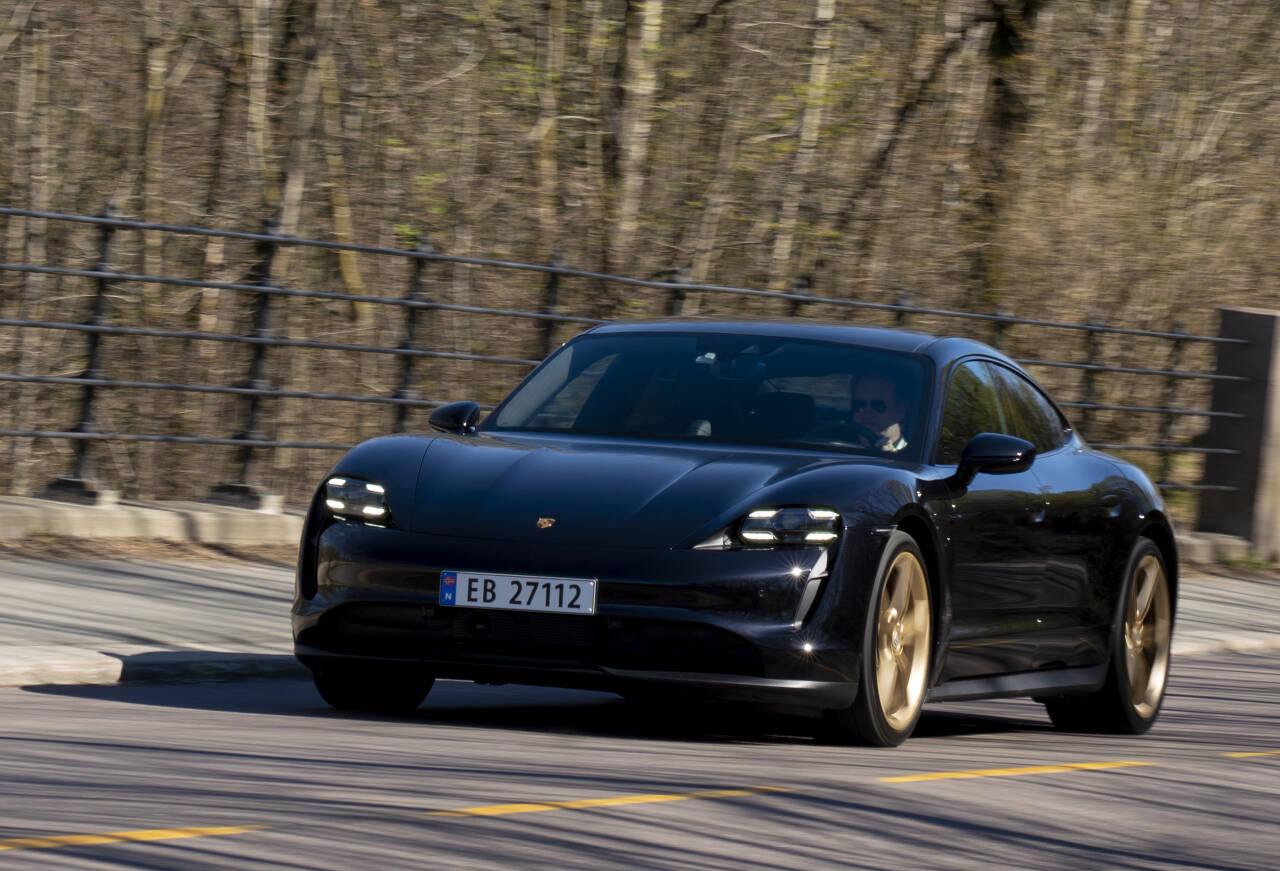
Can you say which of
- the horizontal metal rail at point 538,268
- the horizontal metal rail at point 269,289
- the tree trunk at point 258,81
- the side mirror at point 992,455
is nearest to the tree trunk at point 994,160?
the horizontal metal rail at point 538,268

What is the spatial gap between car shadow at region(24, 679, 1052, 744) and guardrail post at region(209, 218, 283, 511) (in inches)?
167

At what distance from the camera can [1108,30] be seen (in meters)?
26.2

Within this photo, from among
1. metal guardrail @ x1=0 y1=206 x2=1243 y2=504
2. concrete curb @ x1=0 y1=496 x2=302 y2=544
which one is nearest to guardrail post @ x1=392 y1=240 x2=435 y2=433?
metal guardrail @ x1=0 y1=206 x2=1243 y2=504

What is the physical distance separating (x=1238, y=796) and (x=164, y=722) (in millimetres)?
3377

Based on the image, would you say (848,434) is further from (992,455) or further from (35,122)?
(35,122)

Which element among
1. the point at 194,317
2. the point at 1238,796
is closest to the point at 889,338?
the point at 1238,796

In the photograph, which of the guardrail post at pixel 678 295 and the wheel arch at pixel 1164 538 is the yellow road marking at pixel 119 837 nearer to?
the wheel arch at pixel 1164 538

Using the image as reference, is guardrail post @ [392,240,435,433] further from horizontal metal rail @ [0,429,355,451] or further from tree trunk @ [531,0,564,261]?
tree trunk @ [531,0,564,261]

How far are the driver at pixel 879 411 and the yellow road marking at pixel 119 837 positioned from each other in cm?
359

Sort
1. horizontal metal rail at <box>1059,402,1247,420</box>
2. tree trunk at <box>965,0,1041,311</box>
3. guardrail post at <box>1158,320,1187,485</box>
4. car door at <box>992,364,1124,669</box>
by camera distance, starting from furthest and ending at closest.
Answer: tree trunk at <box>965,0,1041,311</box> → guardrail post at <box>1158,320,1187,485</box> → horizontal metal rail at <box>1059,402,1247,420</box> → car door at <box>992,364,1124,669</box>

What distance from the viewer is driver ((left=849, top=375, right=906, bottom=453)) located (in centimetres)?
828

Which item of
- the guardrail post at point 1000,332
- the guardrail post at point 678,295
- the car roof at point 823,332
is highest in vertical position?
the car roof at point 823,332

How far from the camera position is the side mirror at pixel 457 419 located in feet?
28.3

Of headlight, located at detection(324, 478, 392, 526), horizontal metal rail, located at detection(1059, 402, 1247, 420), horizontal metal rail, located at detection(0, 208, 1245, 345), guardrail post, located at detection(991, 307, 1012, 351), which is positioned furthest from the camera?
horizontal metal rail, located at detection(1059, 402, 1247, 420)
